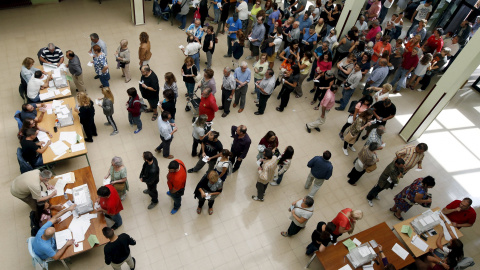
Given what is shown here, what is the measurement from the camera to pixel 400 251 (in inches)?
232

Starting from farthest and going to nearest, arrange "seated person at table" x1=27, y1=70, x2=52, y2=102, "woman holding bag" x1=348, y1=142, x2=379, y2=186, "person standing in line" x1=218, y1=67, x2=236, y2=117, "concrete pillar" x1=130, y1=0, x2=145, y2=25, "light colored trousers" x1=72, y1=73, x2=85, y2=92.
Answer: "concrete pillar" x1=130, y1=0, x2=145, y2=25 < "light colored trousers" x1=72, y1=73, x2=85, y2=92 < "person standing in line" x1=218, y1=67, x2=236, y2=117 < "seated person at table" x1=27, y1=70, x2=52, y2=102 < "woman holding bag" x1=348, y1=142, x2=379, y2=186

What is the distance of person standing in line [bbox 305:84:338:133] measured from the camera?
7.84 meters

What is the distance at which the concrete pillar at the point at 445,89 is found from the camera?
288 inches

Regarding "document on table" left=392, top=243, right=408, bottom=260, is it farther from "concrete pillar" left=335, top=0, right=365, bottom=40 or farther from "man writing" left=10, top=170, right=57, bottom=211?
"concrete pillar" left=335, top=0, right=365, bottom=40

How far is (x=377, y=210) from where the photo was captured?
24.1 ft

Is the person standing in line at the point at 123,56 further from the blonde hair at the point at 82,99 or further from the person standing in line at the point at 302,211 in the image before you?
the person standing in line at the point at 302,211

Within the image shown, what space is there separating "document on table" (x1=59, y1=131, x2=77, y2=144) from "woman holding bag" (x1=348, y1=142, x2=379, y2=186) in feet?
19.4

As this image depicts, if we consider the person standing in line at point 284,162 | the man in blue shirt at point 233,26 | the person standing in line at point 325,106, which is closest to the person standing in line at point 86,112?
the person standing in line at point 284,162

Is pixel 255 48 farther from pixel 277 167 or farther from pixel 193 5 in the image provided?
pixel 277 167

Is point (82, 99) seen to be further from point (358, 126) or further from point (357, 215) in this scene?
point (358, 126)

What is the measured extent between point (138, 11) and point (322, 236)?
9.14m

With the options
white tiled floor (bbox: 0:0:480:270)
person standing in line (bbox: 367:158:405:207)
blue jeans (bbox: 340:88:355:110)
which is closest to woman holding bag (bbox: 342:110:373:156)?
white tiled floor (bbox: 0:0:480:270)

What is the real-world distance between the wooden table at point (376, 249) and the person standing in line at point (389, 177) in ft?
3.49

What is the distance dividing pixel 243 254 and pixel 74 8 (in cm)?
1002
